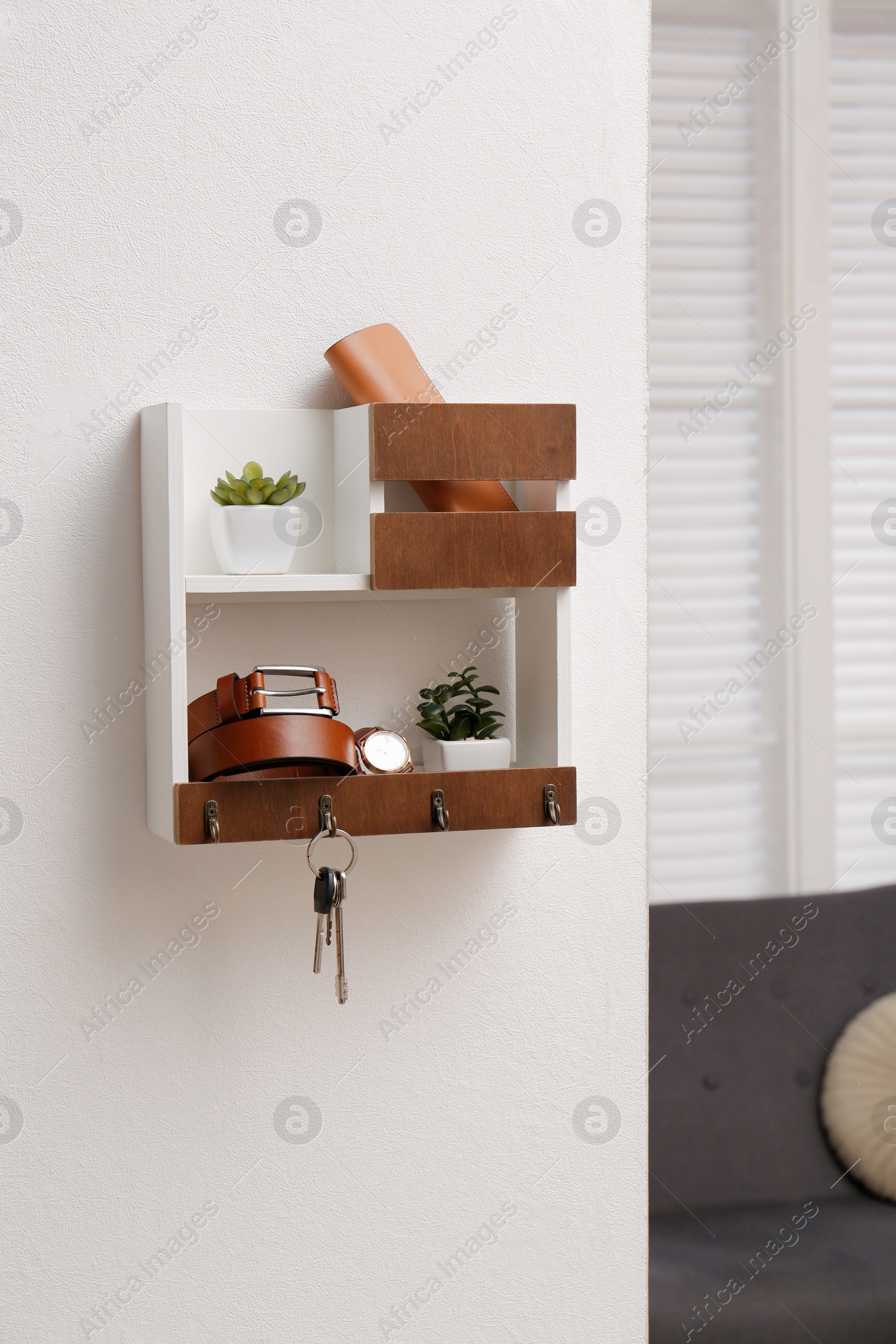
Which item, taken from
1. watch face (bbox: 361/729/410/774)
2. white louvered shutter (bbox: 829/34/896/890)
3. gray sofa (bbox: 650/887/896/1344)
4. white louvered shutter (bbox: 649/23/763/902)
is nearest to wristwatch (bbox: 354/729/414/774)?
watch face (bbox: 361/729/410/774)

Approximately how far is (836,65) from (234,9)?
1.73m

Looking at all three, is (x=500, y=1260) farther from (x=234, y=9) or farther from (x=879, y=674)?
(x=879, y=674)

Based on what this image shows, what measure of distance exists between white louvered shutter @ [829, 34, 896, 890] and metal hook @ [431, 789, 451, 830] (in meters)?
1.58

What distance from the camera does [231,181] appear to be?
50.7 inches

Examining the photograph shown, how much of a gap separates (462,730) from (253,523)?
1.00 feet

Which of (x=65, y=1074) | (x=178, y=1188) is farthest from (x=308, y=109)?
(x=178, y=1188)

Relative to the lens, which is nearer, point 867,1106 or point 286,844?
point 286,844

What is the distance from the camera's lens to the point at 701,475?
251 centimetres

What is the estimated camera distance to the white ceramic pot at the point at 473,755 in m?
1.25

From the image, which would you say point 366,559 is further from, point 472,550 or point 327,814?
point 327,814

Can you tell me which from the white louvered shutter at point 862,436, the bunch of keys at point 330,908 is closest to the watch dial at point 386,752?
the bunch of keys at point 330,908

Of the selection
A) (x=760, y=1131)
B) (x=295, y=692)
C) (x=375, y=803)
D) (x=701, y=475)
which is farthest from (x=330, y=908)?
(x=701, y=475)

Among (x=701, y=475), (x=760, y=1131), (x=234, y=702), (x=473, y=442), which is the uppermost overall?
(x=701, y=475)

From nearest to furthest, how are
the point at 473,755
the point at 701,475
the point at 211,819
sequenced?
the point at 211,819 → the point at 473,755 → the point at 701,475
